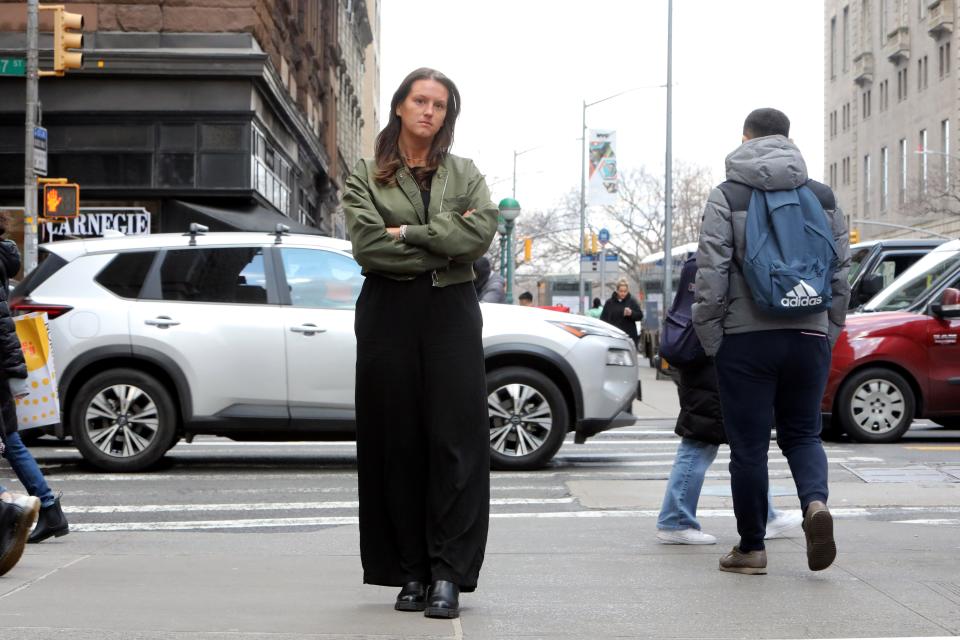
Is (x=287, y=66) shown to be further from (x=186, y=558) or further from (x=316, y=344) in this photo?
(x=186, y=558)

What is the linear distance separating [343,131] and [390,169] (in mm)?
48922


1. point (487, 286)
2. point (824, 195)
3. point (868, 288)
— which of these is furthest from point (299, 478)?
point (868, 288)

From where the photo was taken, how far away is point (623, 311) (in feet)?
81.6

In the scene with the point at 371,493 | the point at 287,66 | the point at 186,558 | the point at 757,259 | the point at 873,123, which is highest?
the point at 873,123

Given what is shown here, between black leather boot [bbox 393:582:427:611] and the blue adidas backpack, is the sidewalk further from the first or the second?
the blue adidas backpack

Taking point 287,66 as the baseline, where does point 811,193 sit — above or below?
below

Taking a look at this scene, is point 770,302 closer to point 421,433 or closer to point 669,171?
point 421,433

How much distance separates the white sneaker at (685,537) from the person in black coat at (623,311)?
1703 centimetres

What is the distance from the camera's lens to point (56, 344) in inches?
439

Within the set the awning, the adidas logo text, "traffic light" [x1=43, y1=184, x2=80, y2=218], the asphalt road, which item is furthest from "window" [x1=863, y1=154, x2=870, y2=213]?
the adidas logo text

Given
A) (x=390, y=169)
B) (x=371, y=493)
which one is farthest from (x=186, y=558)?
(x=390, y=169)

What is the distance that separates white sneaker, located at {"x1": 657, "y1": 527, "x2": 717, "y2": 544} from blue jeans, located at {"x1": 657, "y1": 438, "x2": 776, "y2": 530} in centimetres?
2

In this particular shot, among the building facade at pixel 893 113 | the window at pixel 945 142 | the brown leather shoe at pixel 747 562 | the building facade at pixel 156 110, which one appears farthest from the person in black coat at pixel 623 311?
the window at pixel 945 142

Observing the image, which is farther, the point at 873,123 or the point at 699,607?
the point at 873,123
